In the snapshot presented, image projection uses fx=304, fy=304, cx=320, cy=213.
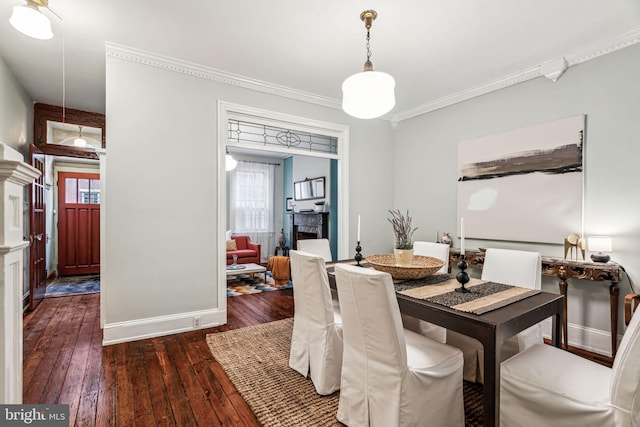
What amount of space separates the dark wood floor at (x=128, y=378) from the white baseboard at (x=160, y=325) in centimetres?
8

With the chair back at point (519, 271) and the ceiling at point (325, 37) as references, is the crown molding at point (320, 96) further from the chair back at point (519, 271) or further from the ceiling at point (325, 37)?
the chair back at point (519, 271)

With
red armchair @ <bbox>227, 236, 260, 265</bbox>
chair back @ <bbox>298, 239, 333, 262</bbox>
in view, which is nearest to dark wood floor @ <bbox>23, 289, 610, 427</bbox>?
chair back @ <bbox>298, 239, 333, 262</bbox>

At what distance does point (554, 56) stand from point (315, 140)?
2.69m

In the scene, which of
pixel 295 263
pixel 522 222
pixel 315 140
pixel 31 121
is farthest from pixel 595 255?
pixel 31 121

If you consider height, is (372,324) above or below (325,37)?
below

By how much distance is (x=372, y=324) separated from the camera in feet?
4.94

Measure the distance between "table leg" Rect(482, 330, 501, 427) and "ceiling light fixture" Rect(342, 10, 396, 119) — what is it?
5.07 feet

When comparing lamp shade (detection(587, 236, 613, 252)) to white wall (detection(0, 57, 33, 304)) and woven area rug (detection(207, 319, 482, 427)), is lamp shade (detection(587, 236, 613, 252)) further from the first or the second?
white wall (detection(0, 57, 33, 304))

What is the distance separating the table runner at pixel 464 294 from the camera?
160cm

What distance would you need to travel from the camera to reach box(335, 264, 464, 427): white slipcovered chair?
1431mm

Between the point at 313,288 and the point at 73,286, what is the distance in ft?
16.5

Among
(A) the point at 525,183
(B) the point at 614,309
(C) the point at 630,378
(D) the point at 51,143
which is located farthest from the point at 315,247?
(D) the point at 51,143

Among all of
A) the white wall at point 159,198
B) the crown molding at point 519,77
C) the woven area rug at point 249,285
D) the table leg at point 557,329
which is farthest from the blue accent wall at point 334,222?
the table leg at point 557,329

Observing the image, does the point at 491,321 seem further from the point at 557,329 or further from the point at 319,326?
the point at 319,326
